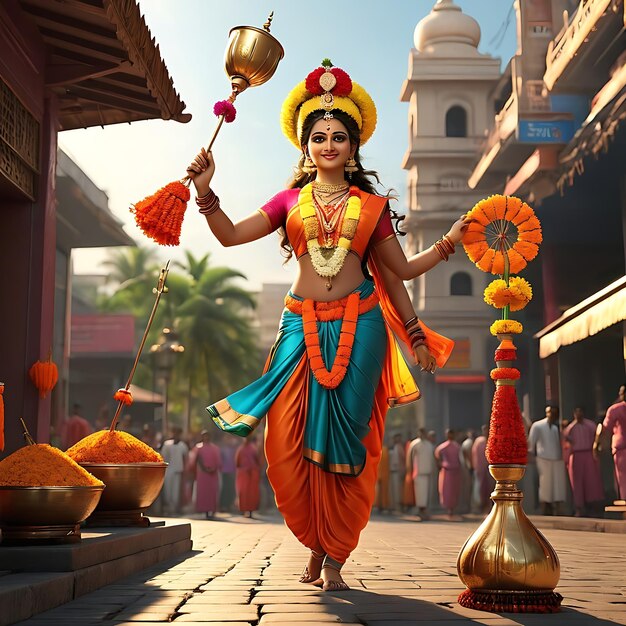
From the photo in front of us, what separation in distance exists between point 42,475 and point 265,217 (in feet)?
5.82

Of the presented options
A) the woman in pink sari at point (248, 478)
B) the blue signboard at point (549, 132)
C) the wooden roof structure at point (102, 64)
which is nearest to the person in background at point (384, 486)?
the woman in pink sari at point (248, 478)

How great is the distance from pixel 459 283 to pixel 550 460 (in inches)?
1008

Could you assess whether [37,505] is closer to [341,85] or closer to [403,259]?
[403,259]

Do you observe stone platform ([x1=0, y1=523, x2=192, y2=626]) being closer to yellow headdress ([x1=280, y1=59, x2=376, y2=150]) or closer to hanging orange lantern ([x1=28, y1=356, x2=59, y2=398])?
hanging orange lantern ([x1=28, y1=356, x2=59, y2=398])

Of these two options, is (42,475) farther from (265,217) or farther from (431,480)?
(431,480)

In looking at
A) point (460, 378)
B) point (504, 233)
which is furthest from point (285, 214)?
point (460, 378)

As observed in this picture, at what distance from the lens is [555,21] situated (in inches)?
931

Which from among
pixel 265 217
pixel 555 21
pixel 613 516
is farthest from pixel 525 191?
pixel 265 217

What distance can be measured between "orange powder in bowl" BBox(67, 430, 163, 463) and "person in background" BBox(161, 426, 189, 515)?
1404 centimetres

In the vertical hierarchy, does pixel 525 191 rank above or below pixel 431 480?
A: above

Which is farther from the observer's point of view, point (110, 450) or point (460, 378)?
point (460, 378)

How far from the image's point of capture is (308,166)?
5.69m

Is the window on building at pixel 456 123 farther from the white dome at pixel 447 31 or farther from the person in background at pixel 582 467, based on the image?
the person in background at pixel 582 467

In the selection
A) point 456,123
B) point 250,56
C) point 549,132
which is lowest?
point 250,56
